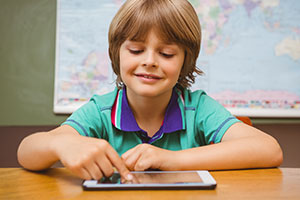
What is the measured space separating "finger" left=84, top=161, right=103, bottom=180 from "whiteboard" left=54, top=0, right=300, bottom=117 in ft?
4.87

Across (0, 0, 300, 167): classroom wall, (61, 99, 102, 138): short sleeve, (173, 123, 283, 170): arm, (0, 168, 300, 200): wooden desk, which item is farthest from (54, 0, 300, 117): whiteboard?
(0, 168, 300, 200): wooden desk

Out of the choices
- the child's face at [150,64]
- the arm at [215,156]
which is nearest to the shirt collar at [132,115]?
the child's face at [150,64]

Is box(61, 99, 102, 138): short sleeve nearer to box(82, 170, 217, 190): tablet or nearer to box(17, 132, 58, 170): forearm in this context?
box(17, 132, 58, 170): forearm

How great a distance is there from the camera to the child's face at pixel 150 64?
766 mm

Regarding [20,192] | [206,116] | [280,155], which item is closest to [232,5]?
[206,116]

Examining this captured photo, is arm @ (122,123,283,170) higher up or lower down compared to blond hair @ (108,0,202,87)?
lower down

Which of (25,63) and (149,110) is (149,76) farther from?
(25,63)

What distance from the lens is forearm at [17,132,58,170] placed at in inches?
23.4

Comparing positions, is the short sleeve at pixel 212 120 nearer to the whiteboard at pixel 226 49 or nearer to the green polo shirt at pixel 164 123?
the green polo shirt at pixel 164 123

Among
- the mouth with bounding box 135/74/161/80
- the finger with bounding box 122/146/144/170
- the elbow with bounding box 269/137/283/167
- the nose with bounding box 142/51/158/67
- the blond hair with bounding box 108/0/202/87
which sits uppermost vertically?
the blond hair with bounding box 108/0/202/87

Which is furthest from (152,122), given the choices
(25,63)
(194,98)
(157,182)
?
(25,63)

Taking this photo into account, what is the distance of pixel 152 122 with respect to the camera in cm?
94

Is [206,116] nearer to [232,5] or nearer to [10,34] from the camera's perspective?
[232,5]

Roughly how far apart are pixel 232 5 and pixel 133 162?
5.58 ft
